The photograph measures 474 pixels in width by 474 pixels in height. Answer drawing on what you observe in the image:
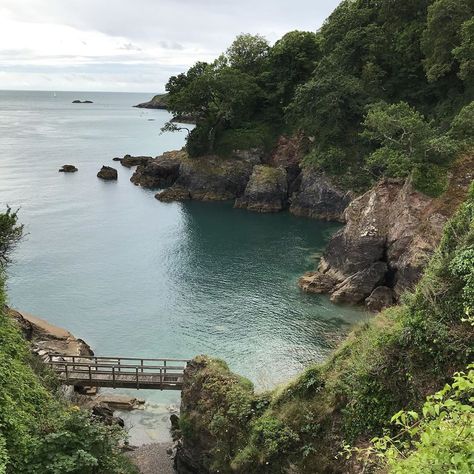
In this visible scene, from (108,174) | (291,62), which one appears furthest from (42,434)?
(108,174)

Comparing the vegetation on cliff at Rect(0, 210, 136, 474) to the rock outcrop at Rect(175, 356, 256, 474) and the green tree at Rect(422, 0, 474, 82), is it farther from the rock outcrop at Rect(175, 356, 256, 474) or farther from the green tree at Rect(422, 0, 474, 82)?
the green tree at Rect(422, 0, 474, 82)

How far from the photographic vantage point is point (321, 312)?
32.8 m

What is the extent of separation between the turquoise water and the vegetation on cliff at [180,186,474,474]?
9.31m

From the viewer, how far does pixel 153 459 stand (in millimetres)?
20219

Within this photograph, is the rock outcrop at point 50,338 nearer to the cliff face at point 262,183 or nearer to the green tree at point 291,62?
the cliff face at point 262,183

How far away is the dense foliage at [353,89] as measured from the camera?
37.0m

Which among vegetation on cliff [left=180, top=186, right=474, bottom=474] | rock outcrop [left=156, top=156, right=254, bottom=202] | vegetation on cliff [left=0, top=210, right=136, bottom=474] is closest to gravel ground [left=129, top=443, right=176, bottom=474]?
vegetation on cliff [left=0, top=210, right=136, bottom=474]

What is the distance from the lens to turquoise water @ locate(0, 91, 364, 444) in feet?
96.6

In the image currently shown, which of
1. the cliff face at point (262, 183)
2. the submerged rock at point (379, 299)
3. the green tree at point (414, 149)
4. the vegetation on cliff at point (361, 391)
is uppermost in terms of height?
the green tree at point (414, 149)

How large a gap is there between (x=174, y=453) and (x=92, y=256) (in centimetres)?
2752

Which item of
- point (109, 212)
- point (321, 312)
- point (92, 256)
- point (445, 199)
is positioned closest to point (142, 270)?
point (92, 256)

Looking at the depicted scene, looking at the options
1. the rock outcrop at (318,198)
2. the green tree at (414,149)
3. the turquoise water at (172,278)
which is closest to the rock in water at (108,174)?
the turquoise water at (172,278)

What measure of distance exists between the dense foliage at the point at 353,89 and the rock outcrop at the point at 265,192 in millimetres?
5878

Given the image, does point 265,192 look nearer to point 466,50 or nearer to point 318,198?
point 318,198
